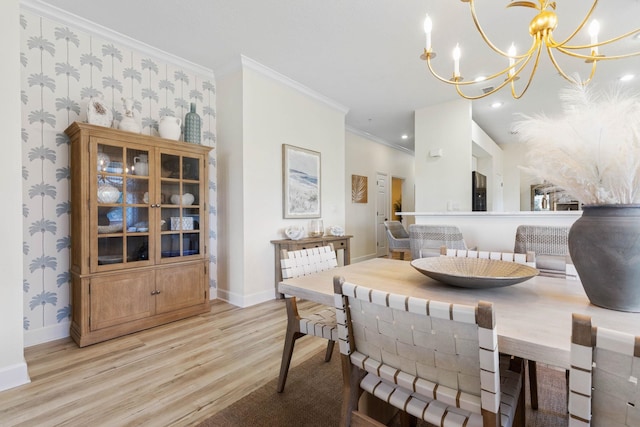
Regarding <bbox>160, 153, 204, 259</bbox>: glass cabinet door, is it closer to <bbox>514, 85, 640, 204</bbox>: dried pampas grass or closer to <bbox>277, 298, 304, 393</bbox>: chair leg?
<bbox>277, 298, 304, 393</bbox>: chair leg

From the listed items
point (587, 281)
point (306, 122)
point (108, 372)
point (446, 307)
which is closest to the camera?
point (446, 307)

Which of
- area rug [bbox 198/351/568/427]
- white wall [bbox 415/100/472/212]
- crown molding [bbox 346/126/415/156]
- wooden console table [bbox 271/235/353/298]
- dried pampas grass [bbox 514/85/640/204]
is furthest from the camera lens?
crown molding [bbox 346/126/415/156]

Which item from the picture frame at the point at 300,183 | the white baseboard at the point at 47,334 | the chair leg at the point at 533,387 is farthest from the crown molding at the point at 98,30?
the chair leg at the point at 533,387

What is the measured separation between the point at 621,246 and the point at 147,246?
3.07 m

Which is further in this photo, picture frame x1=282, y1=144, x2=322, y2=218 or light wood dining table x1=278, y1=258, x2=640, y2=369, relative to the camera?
picture frame x1=282, y1=144, x2=322, y2=218

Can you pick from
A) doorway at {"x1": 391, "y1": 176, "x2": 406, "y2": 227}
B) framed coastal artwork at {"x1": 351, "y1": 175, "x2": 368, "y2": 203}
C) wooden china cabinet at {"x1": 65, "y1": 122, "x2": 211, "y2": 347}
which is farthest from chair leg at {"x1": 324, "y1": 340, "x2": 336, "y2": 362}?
doorway at {"x1": 391, "y1": 176, "x2": 406, "y2": 227}

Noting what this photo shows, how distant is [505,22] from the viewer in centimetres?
256

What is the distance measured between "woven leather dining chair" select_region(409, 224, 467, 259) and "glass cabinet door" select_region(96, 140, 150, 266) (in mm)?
2499

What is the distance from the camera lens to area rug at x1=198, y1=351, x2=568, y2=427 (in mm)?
1483

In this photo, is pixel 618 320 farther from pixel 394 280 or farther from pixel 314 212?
pixel 314 212

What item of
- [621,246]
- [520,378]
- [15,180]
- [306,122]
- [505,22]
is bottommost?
[520,378]

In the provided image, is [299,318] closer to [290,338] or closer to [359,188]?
[290,338]

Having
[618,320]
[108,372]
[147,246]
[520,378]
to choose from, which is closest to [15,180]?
[147,246]

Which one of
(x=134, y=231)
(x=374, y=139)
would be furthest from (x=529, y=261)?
(x=374, y=139)
